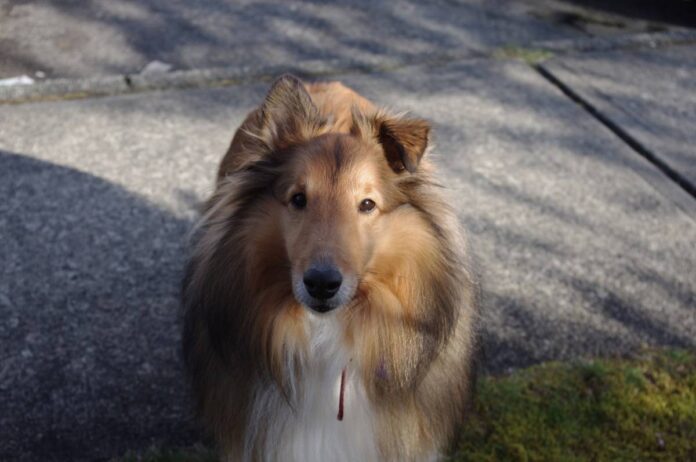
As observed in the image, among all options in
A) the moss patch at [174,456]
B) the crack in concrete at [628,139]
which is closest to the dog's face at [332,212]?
the moss patch at [174,456]

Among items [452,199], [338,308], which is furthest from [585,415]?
[338,308]

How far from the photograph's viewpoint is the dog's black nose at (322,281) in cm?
206

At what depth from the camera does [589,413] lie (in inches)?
120

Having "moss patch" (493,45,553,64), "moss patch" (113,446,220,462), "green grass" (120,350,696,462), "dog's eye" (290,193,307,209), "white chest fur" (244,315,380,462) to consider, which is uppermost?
"dog's eye" (290,193,307,209)

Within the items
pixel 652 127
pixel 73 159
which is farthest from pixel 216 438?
pixel 652 127

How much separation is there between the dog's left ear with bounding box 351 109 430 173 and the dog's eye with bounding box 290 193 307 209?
0.30m

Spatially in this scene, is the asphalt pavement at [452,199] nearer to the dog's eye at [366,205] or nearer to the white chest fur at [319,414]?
the white chest fur at [319,414]

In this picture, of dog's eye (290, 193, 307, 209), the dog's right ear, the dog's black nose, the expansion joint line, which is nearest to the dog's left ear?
the dog's right ear

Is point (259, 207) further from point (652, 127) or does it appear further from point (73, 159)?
point (652, 127)

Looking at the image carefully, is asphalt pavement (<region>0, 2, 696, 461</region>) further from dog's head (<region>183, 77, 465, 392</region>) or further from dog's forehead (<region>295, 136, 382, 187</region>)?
dog's forehead (<region>295, 136, 382, 187</region>)

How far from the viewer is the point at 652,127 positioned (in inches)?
198

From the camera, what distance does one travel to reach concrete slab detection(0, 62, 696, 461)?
301 centimetres

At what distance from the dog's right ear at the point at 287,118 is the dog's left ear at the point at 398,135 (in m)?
0.15

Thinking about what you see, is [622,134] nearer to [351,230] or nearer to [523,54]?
[523,54]
